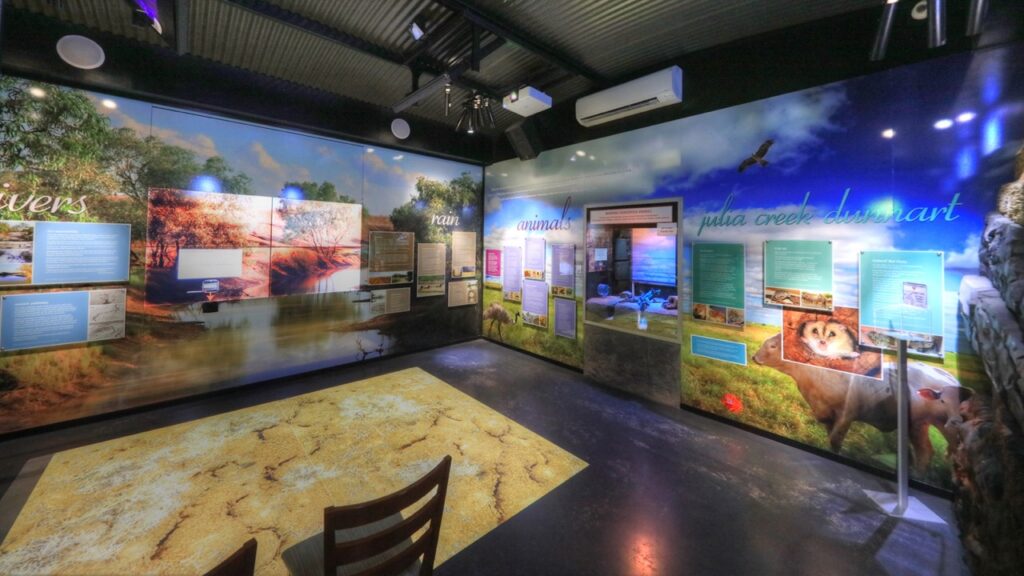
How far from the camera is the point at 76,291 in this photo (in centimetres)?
340

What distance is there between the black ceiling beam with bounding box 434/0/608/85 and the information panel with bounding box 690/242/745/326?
2258mm

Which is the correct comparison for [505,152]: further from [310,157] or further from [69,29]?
[69,29]

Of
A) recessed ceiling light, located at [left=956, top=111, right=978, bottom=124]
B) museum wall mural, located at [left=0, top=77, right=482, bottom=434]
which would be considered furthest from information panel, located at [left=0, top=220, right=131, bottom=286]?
recessed ceiling light, located at [left=956, top=111, right=978, bottom=124]

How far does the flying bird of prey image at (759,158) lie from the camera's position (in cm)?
330

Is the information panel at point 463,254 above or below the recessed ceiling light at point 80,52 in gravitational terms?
below

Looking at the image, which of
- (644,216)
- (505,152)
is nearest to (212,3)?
(505,152)

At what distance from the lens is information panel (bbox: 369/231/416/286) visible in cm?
534

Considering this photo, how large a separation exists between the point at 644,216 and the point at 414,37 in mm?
3048

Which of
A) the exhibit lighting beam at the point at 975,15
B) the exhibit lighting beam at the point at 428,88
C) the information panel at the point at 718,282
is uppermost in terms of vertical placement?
the exhibit lighting beam at the point at 428,88

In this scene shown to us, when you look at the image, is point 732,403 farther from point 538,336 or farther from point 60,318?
point 60,318

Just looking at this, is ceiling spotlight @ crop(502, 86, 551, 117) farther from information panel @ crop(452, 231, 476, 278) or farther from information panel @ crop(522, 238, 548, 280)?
information panel @ crop(452, 231, 476, 278)

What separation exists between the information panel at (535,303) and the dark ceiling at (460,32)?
9.09 ft

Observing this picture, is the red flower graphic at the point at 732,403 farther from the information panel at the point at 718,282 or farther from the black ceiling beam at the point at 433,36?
the black ceiling beam at the point at 433,36

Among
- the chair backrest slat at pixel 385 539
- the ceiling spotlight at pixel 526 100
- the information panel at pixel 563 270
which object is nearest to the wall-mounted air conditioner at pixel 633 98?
the ceiling spotlight at pixel 526 100
